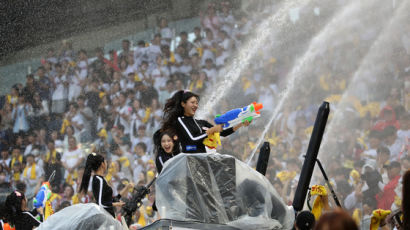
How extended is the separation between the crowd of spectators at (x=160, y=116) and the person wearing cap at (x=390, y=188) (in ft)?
0.04

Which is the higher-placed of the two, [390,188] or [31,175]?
[31,175]

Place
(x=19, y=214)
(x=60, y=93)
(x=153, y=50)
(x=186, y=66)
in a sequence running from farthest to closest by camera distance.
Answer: (x=60, y=93) → (x=153, y=50) → (x=186, y=66) → (x=19, y=214)

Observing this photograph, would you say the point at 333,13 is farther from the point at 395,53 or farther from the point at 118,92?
the point at 118,92

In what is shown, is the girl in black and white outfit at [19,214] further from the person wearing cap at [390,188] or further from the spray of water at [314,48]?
the spray of water at [314,48]

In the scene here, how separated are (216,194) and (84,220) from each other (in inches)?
37.1

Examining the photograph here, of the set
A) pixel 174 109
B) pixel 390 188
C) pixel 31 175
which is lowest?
pixel 390 188

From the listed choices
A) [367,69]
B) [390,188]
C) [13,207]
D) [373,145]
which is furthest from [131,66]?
[390,188]

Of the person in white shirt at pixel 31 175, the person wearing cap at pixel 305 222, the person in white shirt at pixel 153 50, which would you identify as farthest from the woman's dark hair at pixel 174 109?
the person in white shirt at pixel 153 50

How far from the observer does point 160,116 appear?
12125 millimetres

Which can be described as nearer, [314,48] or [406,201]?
[406,201]

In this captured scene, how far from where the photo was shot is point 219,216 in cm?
446

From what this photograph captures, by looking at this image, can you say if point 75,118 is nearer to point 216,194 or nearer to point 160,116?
point 160,116

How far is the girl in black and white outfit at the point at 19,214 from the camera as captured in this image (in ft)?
23.7

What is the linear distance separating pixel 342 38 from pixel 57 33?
8276mm
